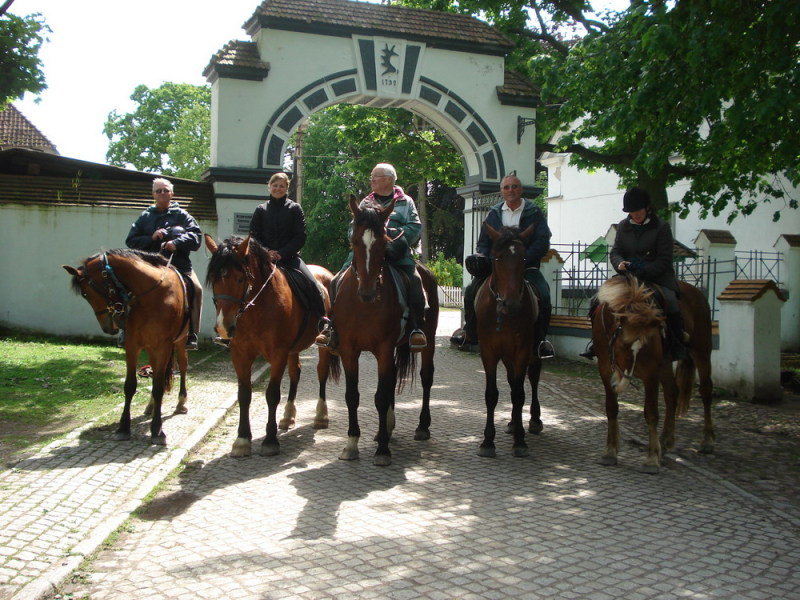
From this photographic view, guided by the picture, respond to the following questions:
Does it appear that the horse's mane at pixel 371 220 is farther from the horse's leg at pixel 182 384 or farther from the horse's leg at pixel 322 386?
the horse's leg at pixel 182 384

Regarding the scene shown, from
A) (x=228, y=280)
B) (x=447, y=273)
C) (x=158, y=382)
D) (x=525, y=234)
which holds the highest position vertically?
(x=447, y=273)

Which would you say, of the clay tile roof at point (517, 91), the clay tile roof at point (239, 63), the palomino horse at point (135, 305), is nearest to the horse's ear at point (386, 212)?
the palomino horse at point (135, 305)

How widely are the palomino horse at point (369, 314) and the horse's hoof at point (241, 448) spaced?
3.03 ft

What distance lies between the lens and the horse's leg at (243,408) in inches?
281

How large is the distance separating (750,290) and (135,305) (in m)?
8.56

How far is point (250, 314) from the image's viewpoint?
23.4 feet

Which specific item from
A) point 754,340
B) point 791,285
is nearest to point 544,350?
point 754,340

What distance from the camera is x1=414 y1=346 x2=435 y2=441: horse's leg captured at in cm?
801

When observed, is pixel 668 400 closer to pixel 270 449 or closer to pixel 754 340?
pixel 270 449

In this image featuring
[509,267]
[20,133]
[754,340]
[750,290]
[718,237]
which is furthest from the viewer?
[20,133]

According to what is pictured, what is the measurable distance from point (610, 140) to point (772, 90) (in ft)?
34.7

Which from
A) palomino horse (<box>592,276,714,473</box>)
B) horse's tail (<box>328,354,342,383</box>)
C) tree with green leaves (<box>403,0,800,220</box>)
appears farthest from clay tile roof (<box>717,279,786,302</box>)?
horse's tail (<box>328,354,342,383</box>)

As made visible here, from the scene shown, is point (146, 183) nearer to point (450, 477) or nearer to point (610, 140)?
point (610, 140)

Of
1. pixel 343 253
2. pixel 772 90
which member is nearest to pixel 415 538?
pixel 772 90
